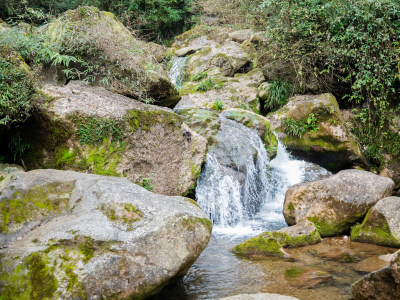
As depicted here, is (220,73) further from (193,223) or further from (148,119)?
(193,223)

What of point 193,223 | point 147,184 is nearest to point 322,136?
point 147,184

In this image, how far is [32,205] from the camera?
3.47m

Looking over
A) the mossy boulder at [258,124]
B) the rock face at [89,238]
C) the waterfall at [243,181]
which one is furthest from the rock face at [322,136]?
the rock face at [89,238]

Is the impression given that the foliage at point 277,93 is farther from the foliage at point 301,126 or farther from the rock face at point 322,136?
the foliage at point 301,126

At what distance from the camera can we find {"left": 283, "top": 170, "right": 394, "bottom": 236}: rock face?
19.6 feet

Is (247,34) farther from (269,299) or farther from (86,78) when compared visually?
(269,299)

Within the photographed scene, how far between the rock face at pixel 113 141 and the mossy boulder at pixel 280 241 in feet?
5.98

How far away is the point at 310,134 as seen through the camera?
9.83 metres

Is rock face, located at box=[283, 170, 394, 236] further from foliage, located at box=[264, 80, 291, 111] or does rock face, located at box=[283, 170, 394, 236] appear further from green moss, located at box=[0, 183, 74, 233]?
foliage, located at box=[264, 80, 291, 111]

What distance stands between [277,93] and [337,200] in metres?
6.11

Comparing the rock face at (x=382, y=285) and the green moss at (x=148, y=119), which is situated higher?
the green moss at (x=148, y=119)

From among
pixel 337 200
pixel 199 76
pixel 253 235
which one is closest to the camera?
pixel 337 200

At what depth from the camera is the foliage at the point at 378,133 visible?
969 centimetres

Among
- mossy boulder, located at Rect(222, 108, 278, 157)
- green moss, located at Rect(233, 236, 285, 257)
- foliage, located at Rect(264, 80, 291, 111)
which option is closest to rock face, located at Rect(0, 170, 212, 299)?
green moss, located at Rect(233, 236, 285, 257)
